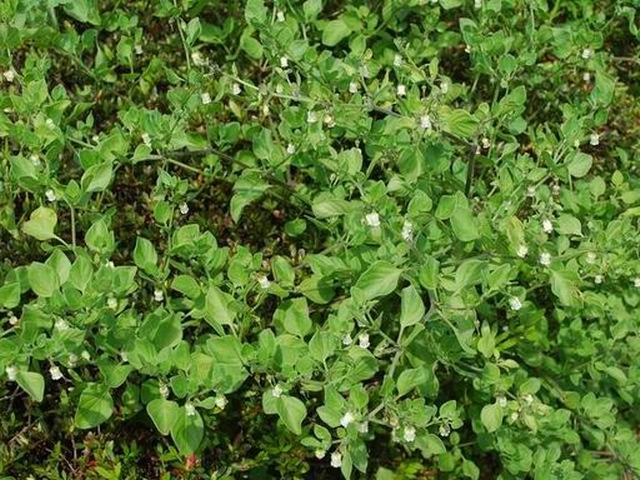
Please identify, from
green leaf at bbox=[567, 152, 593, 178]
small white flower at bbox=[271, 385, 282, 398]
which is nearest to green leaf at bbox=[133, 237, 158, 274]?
small white flower at bbox=[271, 385, 282, 398]

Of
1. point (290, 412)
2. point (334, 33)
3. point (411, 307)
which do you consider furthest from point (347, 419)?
point (334, 33)

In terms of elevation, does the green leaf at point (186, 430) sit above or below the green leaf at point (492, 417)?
above

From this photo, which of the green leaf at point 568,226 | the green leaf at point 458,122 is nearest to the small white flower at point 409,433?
the green leaf at point 568,226

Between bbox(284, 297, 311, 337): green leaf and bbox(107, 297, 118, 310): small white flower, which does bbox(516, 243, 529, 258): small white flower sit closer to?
bbox(284, 297, 311, 337): green leaf

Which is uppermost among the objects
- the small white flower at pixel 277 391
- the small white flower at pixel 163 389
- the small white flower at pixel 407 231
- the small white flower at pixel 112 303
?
the small white flower at pixel 407 231

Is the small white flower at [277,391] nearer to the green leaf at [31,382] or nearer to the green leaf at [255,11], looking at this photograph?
the green leaf at [31,382]

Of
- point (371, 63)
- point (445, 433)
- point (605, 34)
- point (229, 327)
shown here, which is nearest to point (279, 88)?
point (371, 63)

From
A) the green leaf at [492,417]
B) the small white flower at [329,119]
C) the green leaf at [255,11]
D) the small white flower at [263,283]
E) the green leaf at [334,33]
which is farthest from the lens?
the green leaf at [334,33]

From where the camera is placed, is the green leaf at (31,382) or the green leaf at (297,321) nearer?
the green leaf at (31,382)
